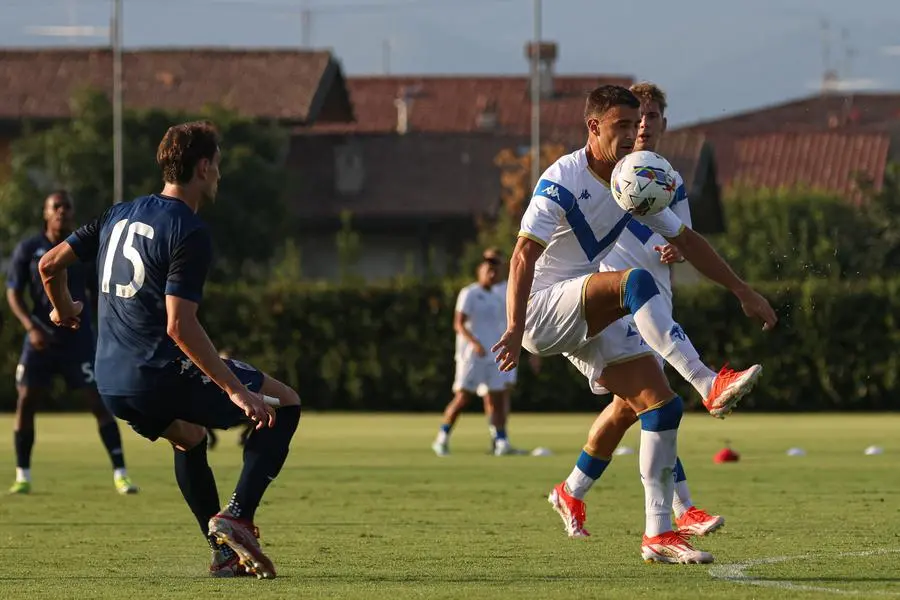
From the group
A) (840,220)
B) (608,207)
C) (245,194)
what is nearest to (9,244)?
(245,194)

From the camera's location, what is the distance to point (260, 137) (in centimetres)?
4744

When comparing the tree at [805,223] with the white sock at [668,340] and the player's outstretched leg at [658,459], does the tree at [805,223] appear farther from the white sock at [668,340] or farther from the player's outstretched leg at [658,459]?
the white sock at [668,340]

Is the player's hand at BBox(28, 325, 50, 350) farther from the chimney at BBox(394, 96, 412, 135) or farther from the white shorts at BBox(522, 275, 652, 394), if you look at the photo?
the chimney at BBox(394, 96, 412, 135)


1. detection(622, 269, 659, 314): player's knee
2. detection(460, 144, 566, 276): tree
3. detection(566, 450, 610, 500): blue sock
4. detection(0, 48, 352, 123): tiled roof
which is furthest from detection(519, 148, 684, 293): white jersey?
detection(0, 48, 352, 123): tiled roof

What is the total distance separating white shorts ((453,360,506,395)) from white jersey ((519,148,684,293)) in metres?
11.3

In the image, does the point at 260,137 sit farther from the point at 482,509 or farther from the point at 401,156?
the point at 482,509

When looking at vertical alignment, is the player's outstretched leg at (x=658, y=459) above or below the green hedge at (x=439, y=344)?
above

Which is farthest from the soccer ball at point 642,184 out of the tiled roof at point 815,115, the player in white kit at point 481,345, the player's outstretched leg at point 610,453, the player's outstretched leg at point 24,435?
the tiled roof at point 815,115

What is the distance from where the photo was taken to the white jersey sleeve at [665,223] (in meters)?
9.13

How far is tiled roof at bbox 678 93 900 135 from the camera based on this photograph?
80812 millimetres

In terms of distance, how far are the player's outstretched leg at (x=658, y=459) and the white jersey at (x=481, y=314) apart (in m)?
12.3

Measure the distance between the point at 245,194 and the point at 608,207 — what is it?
38.1 metres

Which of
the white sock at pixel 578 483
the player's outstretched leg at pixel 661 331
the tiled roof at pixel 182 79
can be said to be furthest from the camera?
the tiled roof at pixel 182 79

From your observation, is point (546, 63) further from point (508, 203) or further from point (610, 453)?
point (610, 453)
